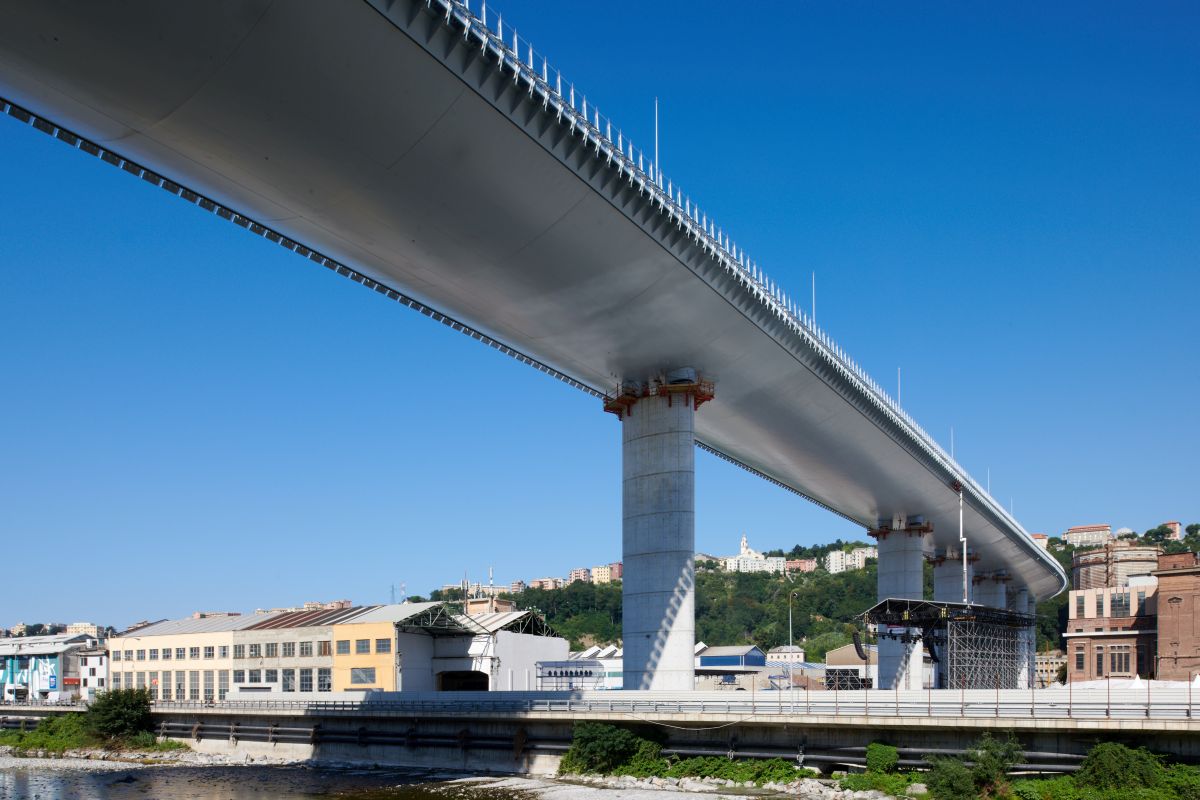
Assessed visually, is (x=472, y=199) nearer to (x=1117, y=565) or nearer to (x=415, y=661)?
(x=415, y=661)

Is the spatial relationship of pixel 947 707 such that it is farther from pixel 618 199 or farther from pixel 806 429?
pixel 806 429

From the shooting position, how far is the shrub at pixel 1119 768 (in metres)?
34.3

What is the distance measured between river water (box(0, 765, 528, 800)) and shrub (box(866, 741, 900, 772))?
13.9 m

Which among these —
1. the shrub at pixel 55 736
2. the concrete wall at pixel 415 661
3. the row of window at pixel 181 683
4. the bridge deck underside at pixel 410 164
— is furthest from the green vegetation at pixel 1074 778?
the row of window at pixel 181 683

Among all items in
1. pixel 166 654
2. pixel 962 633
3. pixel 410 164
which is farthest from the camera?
pixel 166 654

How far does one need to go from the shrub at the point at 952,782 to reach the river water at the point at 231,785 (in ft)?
53.1

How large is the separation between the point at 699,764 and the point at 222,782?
946 inches

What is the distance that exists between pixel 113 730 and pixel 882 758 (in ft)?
166

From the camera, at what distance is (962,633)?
70062 mm

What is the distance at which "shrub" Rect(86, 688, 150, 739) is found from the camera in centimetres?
6856

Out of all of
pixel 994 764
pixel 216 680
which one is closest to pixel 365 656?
pixel 216 680

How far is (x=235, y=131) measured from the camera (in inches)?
1444

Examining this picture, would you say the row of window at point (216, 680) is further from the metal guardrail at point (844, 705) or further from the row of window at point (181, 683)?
the metal guardrail at point (844, 705)

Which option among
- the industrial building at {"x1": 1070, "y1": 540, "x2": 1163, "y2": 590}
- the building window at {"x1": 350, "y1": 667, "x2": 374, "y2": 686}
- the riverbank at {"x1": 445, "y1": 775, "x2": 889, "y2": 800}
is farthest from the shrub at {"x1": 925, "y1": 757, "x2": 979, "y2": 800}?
the industrial building at {"x1": 1070, "y1": 540, "x2": 1163, "y2": 590}
